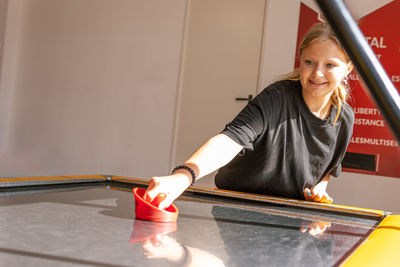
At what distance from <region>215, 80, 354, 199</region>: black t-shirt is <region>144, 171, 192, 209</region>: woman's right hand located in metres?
0.48

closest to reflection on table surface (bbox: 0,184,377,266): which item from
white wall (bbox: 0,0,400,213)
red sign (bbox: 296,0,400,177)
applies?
red sign (bbox: 296,0,400,177)

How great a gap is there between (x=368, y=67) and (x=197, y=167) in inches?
24.7

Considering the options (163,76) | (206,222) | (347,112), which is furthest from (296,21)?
(206,222)

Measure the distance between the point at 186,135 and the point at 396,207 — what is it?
192 centimetres

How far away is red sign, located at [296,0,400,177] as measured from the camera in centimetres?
326

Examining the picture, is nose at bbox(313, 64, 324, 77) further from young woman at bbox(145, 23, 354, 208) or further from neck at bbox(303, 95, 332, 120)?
neck at bbox(303, 95, 332, 120)

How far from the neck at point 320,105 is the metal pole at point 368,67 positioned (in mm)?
1022

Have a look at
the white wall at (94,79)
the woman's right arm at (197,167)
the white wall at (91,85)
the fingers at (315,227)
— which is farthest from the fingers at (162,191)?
the white wall at (91,85)

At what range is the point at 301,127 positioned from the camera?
1.38 metres

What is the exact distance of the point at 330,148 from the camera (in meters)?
1.44

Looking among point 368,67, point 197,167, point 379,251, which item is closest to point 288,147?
point 197,167

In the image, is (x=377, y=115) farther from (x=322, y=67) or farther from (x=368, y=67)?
(x=368, y=67)

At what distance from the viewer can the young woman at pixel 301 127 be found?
1.28 m

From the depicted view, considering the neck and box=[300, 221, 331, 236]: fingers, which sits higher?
the neck
